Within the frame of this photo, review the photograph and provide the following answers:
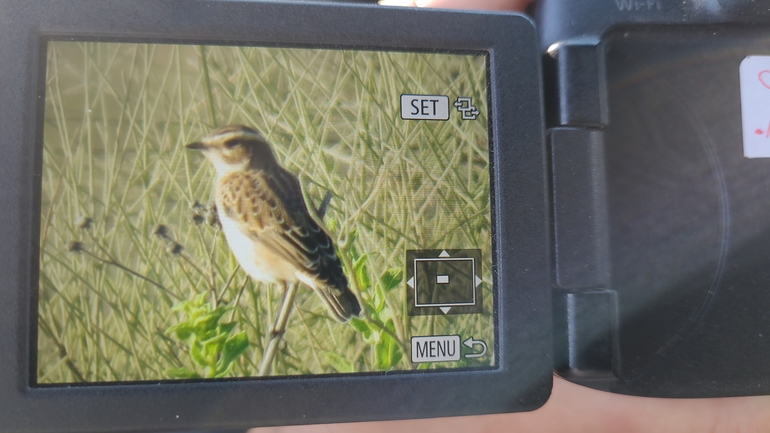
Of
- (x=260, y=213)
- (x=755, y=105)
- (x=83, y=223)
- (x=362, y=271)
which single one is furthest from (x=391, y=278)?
(x=755, y=105)

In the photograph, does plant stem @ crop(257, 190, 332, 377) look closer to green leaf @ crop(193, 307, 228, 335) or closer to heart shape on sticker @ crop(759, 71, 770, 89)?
green leaf @ crop(193, 307, 228, 335)

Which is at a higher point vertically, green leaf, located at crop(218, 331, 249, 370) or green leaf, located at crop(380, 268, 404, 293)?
green leaf, located at crop(380, 268, 404, 293)

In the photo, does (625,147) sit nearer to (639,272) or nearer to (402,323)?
(639,272)

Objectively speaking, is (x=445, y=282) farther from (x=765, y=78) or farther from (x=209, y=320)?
(x=765, y=78)

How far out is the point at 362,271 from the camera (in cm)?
50

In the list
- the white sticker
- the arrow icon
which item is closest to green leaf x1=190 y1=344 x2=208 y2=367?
the arrow icon

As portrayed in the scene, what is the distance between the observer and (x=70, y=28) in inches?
18.3

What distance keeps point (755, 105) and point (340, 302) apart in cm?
46

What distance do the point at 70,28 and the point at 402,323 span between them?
15.4 inches

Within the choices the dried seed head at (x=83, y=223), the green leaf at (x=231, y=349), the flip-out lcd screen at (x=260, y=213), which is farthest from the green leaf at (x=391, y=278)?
the dried seed head at (x=83, y=223)

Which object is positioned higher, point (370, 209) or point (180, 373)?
point (370, 209)

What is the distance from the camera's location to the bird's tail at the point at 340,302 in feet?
1.62

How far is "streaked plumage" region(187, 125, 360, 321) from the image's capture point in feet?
1.60

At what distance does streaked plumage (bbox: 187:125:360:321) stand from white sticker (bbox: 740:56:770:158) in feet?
1.41
